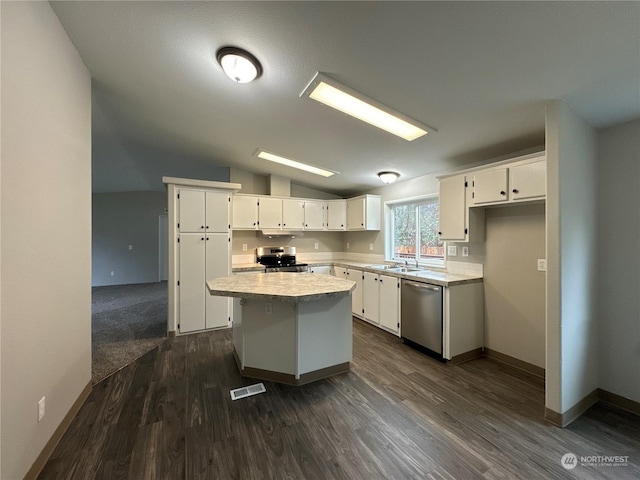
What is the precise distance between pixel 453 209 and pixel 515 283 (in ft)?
3.32

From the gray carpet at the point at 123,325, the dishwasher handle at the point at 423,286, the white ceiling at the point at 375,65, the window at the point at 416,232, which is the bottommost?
the gray carpet at the point at 123,325

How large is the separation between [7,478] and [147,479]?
0.62m

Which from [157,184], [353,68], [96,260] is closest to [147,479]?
[353,68]

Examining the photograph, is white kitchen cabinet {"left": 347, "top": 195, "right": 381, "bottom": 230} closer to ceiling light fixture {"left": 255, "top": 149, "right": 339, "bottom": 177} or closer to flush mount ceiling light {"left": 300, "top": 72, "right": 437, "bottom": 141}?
ceiling light fixture {"left": 255, "top": 149, "right": 339, "bottom": 177}

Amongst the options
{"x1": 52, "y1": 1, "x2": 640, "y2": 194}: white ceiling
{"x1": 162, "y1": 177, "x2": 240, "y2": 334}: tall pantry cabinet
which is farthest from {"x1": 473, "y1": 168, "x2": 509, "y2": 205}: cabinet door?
{"x1": 162, "y1": 177, "x2": 240, "y2": 334}: tall pantry cabinet

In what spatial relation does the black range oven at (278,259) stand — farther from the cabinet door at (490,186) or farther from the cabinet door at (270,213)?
the cabinet door at (490,186)

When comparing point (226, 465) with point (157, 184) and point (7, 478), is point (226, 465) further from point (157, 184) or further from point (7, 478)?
point (157, 184)

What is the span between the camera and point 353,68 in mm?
1857

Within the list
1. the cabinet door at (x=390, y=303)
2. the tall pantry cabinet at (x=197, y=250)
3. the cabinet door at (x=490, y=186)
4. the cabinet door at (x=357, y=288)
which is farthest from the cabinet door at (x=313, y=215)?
the cabinet door at (x=490, y=186)

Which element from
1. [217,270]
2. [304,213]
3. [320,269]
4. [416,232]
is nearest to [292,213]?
[304,213]

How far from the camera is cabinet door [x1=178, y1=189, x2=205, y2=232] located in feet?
12.0

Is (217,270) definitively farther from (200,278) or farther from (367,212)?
(367,212)

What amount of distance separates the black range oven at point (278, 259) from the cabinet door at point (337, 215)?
891mm

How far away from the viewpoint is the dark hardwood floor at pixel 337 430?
5.06 feet
